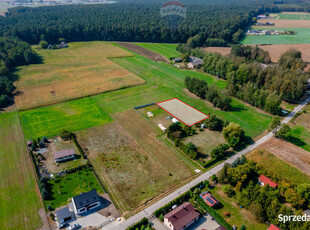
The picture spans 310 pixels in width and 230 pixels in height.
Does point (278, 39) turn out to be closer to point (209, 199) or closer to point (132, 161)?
point (132, 161)

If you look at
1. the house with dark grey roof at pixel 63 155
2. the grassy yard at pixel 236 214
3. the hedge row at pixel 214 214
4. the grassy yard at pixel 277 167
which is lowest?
the grassy yard at pixel 236 214

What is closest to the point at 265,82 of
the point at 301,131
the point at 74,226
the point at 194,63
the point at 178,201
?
the point at 301,131

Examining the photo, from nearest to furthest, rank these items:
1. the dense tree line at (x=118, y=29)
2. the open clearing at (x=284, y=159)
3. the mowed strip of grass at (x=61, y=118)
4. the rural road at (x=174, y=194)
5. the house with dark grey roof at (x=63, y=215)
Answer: the house with dark grey roof at (x=63, y=215), the rural road at (x=174, y=194), the open clearing at (x=284, y=159), the mowed strip of grass at (x=61, y=118), the dense tree line at (x=118, y=29)

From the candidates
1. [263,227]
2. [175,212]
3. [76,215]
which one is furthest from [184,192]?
[76,215]

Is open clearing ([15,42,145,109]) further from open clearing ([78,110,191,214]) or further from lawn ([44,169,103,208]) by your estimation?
lawn ([44,169,103,208])

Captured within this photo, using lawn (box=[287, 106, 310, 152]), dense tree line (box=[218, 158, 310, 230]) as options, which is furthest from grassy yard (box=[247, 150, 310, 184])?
lawn (box=[287, 106, 310, 152])

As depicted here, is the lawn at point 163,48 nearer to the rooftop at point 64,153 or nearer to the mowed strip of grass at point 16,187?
the rooftop at point 64,153

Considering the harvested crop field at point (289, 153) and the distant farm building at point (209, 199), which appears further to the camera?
the harvested crop field at point (289, 153)

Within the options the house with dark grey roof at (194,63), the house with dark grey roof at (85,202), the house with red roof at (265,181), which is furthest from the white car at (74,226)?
the house with dark grey roof at (194,63)
